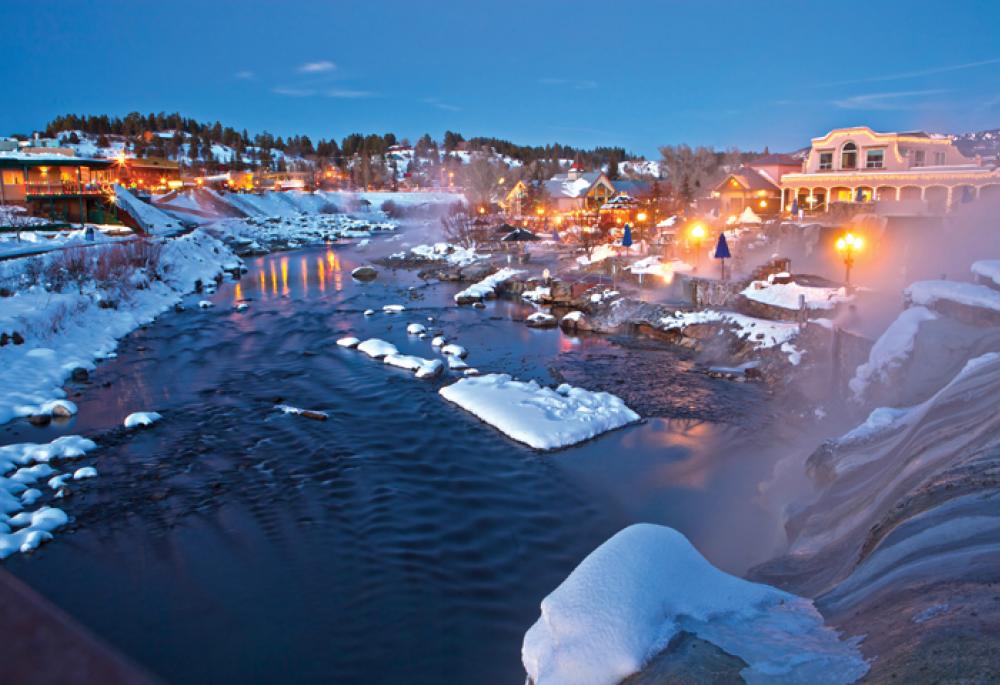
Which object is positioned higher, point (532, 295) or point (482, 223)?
point (482, 223)

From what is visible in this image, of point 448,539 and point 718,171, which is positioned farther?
point 718,171

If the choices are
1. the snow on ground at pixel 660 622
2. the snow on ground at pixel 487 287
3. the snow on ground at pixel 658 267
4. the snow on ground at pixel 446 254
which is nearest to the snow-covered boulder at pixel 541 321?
the snow on ground at pixel 658 267

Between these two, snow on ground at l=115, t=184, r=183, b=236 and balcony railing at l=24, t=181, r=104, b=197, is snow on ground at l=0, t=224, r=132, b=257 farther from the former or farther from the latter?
snow on ground at l=115, t=184, r=183, b=236

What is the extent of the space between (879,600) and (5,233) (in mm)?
40305

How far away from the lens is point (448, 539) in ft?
38.8

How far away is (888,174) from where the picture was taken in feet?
119

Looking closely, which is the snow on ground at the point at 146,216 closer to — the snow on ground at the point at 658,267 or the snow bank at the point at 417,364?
the snow bank at the point at 417,364

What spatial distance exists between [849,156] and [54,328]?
38.8 m

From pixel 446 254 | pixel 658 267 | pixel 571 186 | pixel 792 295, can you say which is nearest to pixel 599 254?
pixel 658 267

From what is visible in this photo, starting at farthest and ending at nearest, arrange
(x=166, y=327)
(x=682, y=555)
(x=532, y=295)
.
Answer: (x=532, y=295), (x=166, y=327), (x=682, y=555)

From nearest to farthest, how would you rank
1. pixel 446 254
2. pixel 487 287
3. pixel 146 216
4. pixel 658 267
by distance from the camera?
pixel 658 267
pixel 487 287
pixel 446 254
pixel 146 216

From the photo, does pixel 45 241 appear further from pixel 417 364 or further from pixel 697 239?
pixel 697 239

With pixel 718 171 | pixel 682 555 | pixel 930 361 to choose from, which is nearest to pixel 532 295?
pixel 930 361

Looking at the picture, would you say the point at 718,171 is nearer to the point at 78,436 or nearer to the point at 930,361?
the point at 930,361
